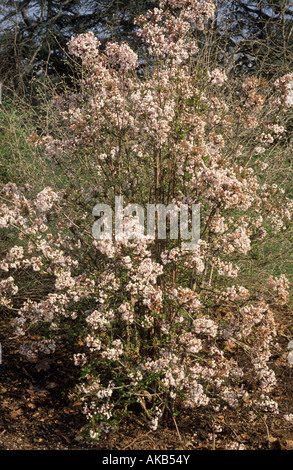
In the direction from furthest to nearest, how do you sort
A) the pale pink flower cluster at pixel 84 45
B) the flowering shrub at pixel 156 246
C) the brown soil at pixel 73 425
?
the brown soil at pixel 73 425 → the pale pink flower cluster at pixel 84 45 → the flowering shrub at pixel 156 246

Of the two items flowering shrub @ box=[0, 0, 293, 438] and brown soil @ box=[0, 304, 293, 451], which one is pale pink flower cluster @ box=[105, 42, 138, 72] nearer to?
flowering shrub @ box=[0, 0, 293, 438]

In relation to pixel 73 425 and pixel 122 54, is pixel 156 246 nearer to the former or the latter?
pixel 122 54

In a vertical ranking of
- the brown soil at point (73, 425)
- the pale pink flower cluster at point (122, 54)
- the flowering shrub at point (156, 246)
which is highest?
the pale pink flower cluster at point (122, 54)

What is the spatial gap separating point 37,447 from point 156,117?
7.58 feet

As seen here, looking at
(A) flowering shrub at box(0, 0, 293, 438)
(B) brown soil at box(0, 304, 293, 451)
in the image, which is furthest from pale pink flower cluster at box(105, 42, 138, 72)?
(B) brown soil at box(0, 304, 293, 451)

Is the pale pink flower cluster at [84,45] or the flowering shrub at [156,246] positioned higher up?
the pale pink flower cluster at [84,45]

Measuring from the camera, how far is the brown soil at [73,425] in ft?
10.00

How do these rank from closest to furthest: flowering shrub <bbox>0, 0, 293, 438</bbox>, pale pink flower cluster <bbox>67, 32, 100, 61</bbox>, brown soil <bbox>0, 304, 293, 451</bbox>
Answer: flowering shrub <bbox>0, 0, 293, 438</bbox>, pale pink flower cluster <bbox>67, 32, 100, 61</bbox>, brown soil <bbox>0, 304, 293, 451</bbox>

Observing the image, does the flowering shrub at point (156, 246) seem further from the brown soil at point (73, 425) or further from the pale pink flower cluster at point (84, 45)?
the brown soil at point (73, 425)

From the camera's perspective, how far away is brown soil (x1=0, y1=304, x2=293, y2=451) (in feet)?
10.00

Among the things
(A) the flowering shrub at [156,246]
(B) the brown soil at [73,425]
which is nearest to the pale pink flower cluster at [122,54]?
(A) the flowering shrub at [156,246]

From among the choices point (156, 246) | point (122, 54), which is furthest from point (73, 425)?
point (122, 54)

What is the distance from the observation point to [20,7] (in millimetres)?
10836

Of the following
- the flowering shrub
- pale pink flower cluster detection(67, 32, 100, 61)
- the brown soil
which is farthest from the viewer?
the brown soil
